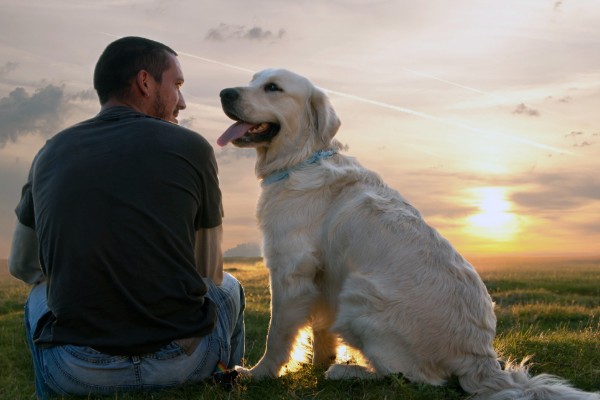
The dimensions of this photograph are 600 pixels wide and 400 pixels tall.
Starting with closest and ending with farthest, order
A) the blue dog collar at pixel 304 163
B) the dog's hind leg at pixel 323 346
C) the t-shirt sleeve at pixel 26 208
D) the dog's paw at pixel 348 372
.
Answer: the t-shirt sleeve at pixel 26 208, the dog's paw at pixel 348 372, the blue dog collar at pixel 304 163, the dog's hind leg at pixel 323 346

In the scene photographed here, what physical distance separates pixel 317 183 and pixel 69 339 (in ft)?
7.10

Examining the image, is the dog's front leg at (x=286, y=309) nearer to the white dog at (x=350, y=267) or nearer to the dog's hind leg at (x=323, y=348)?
the white dog at (x=350, y=267)

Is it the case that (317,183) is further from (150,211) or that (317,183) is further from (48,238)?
(48,238)

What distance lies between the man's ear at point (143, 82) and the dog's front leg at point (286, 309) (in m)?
1.65

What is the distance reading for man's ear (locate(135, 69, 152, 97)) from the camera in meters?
4.45

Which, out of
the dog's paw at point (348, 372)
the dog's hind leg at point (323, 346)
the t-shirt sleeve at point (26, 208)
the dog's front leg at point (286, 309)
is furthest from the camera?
the dog's hind leg at point (323, 346)

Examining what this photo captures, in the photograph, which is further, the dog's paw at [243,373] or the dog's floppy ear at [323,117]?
the dog's floppy ear at [323,117]

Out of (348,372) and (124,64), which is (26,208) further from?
(348,372)

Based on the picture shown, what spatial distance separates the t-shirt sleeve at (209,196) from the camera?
423 centimetres

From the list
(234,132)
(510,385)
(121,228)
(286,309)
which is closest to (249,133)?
(234,132)

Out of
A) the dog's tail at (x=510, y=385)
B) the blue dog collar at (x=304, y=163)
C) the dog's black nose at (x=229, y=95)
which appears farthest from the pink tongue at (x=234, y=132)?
the dog's tail at (x=510, y=385)

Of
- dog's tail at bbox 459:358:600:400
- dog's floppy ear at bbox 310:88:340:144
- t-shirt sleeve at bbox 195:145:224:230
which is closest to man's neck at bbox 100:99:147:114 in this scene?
t-shirt sleeve at bbox 195:145:224:230

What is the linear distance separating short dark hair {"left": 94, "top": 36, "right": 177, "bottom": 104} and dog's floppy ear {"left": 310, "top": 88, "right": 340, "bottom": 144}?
4.60 ft

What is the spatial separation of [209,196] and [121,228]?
639 millimetres
